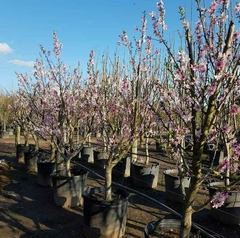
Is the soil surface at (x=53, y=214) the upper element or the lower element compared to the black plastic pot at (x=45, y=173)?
lower

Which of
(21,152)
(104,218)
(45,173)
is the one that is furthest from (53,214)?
(21,152)

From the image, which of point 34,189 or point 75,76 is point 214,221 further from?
point 75,76

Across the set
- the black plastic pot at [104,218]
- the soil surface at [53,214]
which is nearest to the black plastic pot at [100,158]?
the soil surface at [53,214]

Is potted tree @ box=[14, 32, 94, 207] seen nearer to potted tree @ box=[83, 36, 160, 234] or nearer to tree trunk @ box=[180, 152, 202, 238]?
potted tree @ box=[83, 36, 160, 234]

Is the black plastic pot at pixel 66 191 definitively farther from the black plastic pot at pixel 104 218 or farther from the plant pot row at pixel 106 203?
the black plastic pot at pixel 104 218

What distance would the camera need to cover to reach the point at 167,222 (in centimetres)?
307

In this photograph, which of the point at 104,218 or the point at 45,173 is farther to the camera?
the point at 45,173

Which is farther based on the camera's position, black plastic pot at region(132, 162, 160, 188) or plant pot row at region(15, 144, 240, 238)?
black plastic pot at region(132, 162, 160, 188)

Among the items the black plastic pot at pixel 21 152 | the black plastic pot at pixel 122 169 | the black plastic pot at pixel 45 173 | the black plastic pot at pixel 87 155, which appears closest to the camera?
the black plastic pot at pixel 45 173

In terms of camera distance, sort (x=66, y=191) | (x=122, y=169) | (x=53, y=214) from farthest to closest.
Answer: (x=122, y=169) → (x=66, y=191) → (x=53, y=214)

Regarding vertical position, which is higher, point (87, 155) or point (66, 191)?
point (87, 155)

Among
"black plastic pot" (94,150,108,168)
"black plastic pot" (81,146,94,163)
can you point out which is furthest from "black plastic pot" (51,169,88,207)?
"black plastic pot" (81,146,94,163)

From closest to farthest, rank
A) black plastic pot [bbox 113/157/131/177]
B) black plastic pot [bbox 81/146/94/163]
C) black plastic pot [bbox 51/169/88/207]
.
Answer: black plastic pot [bbox 51/169/88/207], black plastic pot [bbox 113/157/131/177], black plastic pot [bbox 81/146/94/163]

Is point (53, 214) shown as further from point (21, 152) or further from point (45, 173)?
point (21, 152)
